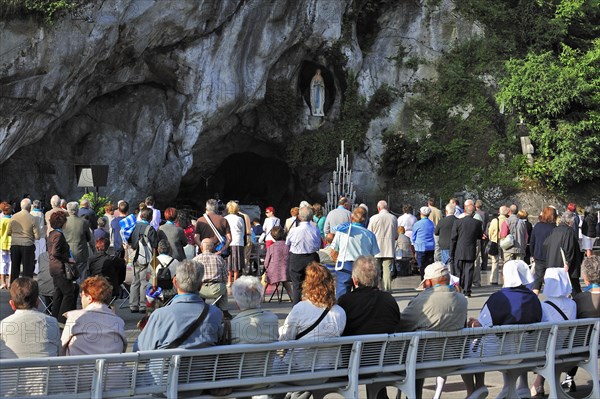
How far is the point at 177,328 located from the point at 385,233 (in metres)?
8.34

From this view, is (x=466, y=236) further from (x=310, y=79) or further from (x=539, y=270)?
(x=310, y=79)

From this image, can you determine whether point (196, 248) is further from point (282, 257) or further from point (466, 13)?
point (466, 13)

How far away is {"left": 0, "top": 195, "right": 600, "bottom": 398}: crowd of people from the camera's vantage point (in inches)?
258

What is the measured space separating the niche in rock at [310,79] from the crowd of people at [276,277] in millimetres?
11623

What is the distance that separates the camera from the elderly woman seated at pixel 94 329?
649cm

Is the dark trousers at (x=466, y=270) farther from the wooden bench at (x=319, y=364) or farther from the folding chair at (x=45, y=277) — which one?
the folding chair at (x=45, y=277)

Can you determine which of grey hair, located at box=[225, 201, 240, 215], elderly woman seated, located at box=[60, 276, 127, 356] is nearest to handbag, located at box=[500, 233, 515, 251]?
grey hair, located at box=[225, 201, 240, 215]

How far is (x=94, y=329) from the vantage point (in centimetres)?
655

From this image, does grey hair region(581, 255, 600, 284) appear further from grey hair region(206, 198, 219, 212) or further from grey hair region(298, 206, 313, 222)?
grey hair region(206, 198, 219, 212)

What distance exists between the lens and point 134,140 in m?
28.2

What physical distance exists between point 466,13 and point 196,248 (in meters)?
19.0

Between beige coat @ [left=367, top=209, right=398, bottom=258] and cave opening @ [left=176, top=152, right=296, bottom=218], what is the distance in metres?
19.3

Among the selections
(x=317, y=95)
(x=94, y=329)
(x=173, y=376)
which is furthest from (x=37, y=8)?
(x=173, y=376)

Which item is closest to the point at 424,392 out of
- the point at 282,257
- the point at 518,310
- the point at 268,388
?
the point at 518,310
